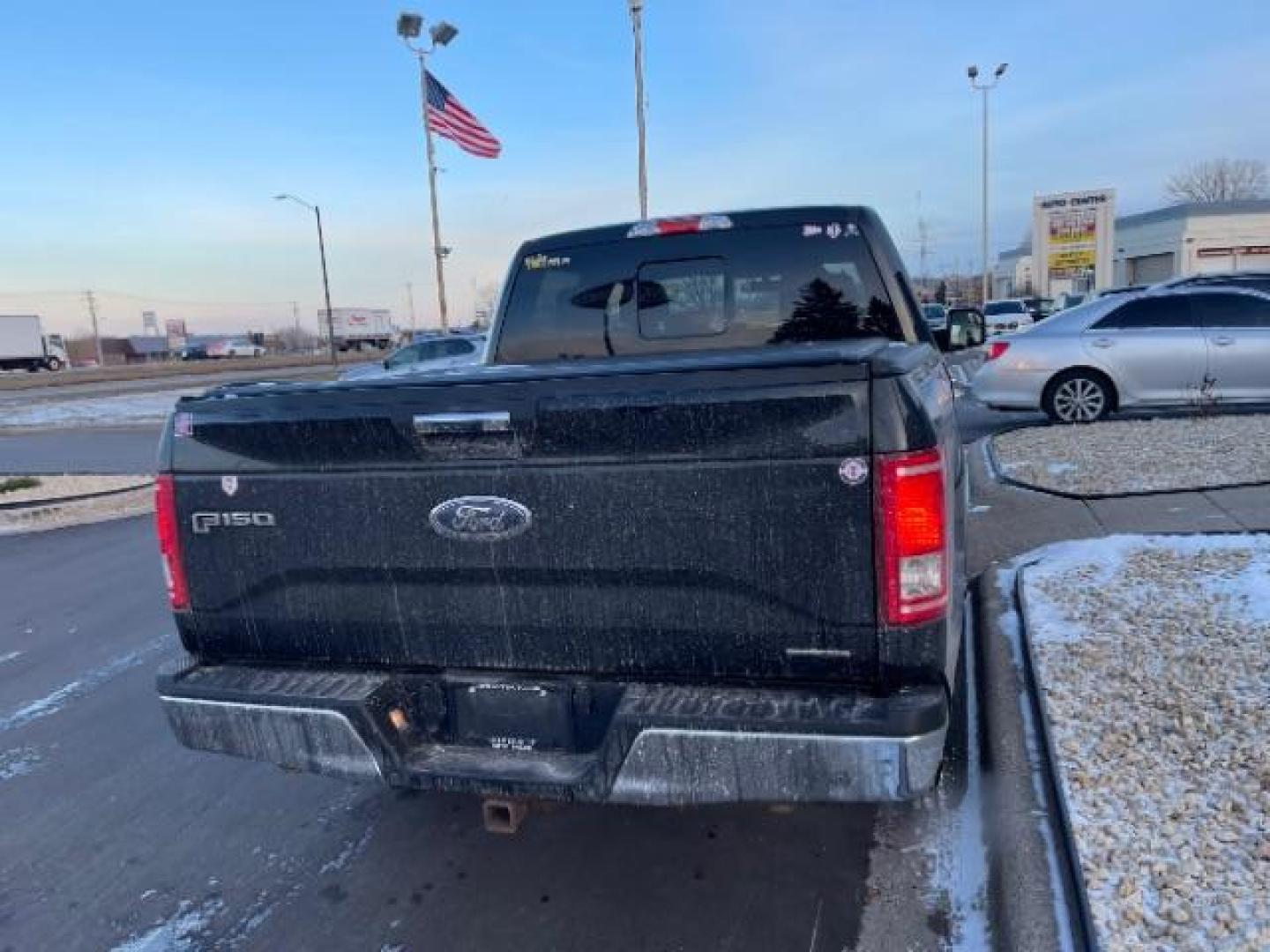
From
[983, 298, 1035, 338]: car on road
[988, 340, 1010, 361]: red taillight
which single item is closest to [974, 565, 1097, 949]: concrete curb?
[988, 340, 1010, 361]: red taillight

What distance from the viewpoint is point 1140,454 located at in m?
8.51

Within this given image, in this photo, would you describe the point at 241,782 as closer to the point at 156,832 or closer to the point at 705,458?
the point at 156,832

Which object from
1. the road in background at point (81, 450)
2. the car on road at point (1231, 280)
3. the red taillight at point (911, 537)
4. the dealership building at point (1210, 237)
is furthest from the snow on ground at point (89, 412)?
the dealership building at point (1210, 237)

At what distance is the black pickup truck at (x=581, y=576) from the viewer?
229cm

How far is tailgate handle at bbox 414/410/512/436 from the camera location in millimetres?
2467

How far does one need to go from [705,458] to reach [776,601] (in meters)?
0.40

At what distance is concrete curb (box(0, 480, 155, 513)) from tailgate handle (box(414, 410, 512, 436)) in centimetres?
988

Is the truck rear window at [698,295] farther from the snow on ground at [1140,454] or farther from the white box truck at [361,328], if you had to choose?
the white box truck at [361,328]

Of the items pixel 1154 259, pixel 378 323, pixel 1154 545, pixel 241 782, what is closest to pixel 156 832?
pixel 241 782

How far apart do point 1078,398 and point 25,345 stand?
253 feet

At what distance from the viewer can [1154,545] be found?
551 cm

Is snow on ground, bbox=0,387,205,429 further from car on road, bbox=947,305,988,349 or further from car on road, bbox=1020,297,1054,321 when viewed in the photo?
car on road, bbox=1020,297,1054,321

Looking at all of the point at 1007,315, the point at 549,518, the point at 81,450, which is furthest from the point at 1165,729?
the point at 1007,315

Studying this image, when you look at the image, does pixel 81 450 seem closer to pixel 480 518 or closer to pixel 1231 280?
pixel 480 518
